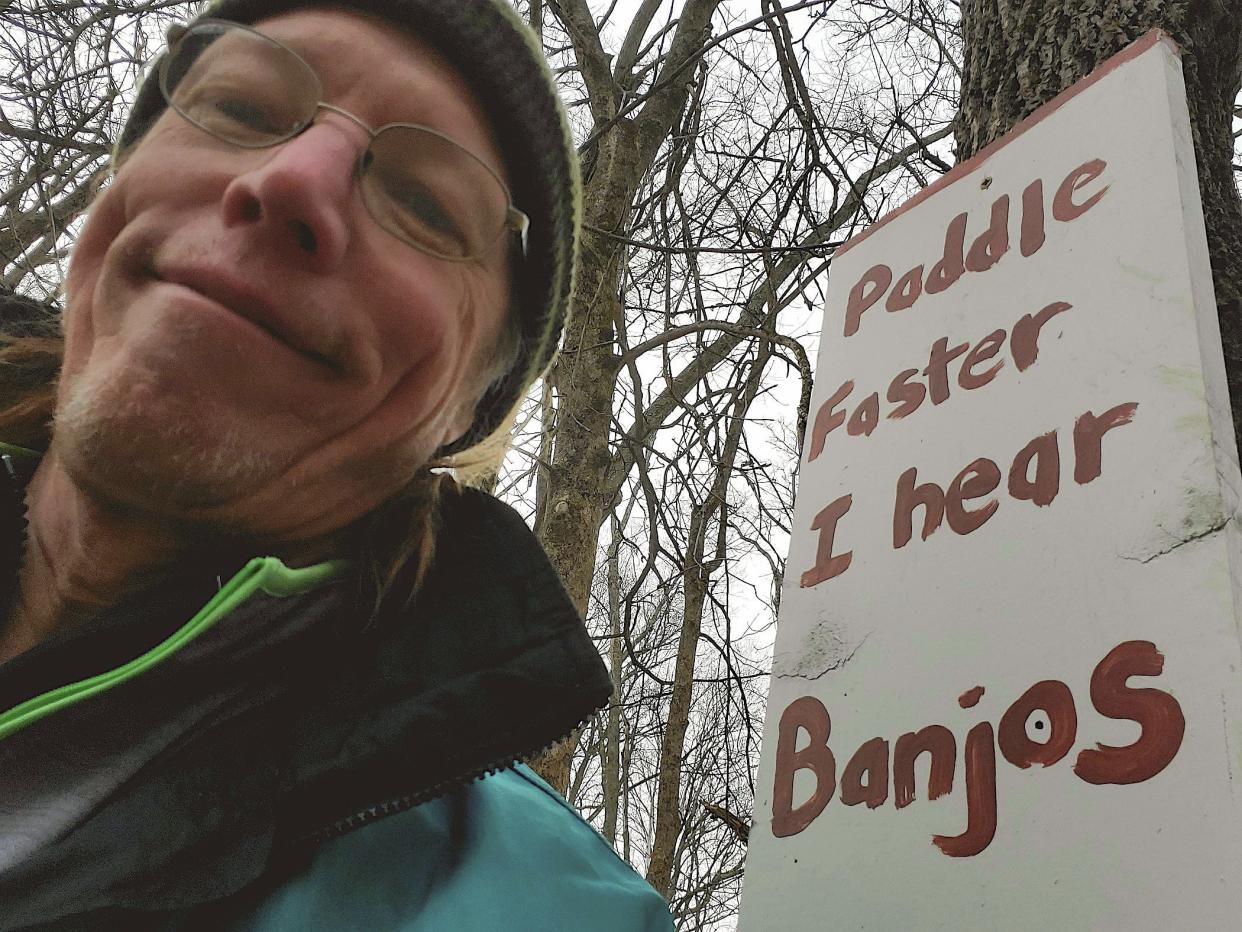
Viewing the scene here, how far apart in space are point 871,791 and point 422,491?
1.98 feet

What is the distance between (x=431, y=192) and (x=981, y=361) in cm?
66

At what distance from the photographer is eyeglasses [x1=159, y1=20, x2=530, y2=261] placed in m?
0.97

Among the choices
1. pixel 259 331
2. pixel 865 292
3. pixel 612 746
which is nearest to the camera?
pixel 259 331

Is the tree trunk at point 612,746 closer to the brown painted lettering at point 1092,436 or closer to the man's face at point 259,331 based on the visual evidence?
the man's face at point 259,331

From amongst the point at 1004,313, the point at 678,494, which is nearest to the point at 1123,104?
the point at 1004,313

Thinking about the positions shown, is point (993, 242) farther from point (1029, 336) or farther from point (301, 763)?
point (301, 763)

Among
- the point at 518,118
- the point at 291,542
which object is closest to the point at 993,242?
the point at 518,118

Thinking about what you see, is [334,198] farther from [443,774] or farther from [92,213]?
[443,774]

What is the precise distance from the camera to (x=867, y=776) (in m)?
0.75

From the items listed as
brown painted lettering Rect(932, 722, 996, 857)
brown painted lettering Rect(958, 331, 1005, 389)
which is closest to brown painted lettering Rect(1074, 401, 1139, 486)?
brown painted lettering Rect(958, 331, 1005, 389)

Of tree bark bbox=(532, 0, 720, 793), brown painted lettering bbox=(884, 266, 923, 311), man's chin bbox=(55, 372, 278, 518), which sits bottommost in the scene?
man's chin bbox=(55, 372, 278, 518)

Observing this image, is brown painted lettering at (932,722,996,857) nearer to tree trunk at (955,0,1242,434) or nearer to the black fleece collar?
the black fleece collar

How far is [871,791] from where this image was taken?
75 centimetres

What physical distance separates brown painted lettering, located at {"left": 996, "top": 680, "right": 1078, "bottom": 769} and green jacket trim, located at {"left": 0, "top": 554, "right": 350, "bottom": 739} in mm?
629
